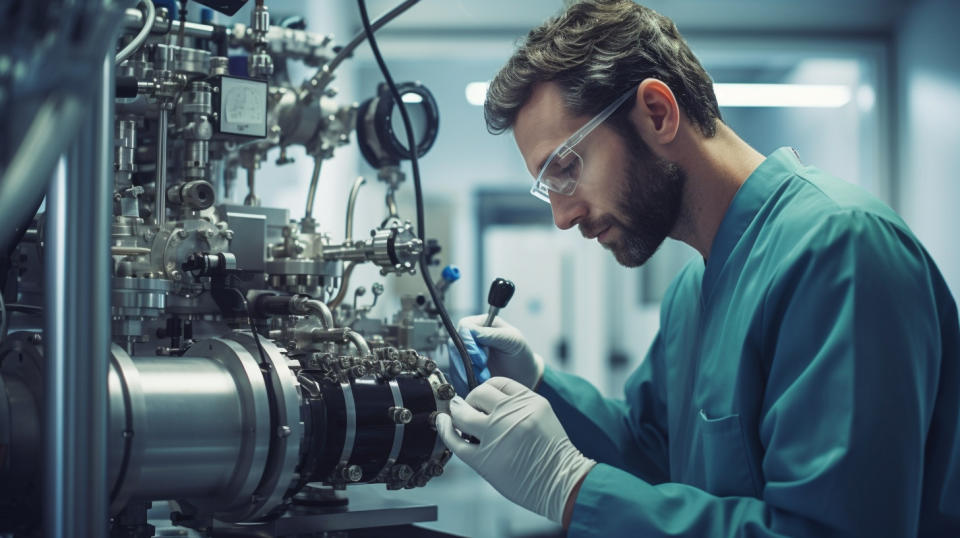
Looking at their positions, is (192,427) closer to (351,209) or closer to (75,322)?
(75,322)

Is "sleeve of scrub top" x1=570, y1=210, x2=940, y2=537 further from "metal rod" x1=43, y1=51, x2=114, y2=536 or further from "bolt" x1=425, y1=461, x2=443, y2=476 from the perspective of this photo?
"metal rod" x1=43, y1=51, x2=114, y2=536

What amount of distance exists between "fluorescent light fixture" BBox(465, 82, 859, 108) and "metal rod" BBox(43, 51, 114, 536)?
15.0 ft

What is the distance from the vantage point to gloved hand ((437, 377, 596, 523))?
38.7 inches

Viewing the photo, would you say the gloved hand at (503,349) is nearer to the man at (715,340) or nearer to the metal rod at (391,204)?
the man at (715,340)

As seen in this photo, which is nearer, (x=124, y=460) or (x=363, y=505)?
(x=124, y=460)

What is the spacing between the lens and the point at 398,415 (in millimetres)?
960

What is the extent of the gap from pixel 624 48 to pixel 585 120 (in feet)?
0.38

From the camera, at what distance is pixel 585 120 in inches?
46.7

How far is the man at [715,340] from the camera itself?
2.84ft

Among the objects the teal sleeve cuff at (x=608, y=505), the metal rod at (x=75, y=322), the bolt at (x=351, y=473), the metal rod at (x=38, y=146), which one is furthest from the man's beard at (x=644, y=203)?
→ the metal rod at (x=38, y=146)

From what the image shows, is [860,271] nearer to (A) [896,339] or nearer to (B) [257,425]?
(A) [896,339]

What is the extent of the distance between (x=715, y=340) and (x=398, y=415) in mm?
449

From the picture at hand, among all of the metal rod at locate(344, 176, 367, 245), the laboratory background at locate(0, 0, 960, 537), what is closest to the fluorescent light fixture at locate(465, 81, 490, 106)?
the laboratory background at locate(0, 0, 960, 537)

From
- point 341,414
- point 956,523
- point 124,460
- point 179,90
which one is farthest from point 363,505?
point 956,523
